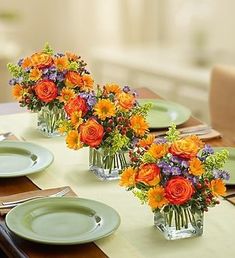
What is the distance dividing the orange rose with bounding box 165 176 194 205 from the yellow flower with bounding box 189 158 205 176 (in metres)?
0.03

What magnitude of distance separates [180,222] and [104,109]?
1.27 ft

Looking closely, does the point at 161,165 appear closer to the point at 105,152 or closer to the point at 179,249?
the point at 179,249

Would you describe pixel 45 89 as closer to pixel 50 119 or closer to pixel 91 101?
pixel 50 119

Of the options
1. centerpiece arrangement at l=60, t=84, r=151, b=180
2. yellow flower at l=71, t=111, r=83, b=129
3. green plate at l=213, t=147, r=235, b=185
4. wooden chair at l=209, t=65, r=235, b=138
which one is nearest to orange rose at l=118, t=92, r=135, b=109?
centerpiece arrangement at l=60, t=84, r=151, b=180

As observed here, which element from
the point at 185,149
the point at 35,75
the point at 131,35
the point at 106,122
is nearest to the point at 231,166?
the point at 106,122

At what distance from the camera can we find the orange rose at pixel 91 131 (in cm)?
179

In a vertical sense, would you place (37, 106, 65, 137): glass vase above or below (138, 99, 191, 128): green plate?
above

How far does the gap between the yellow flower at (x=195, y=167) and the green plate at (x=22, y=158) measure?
530 millimetres

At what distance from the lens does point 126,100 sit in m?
1.82

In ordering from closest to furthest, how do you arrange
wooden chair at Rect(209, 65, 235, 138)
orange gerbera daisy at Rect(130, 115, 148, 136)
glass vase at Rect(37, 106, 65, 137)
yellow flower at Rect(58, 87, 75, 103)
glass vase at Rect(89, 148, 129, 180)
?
orange gerbera daisy at Rect(130, 115, 148, 136) < glass vase at Rect(89, 148, 129, 180) < yellow flower at Rect(58, 87, 75, 103) < glass vase at Rect(37, 106, 65, 137) < wooden chair at Rect(209, 65, 235, 138)

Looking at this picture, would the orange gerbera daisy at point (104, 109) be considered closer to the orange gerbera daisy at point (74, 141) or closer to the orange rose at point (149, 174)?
the orange gerbera daisy at point (74, 141)

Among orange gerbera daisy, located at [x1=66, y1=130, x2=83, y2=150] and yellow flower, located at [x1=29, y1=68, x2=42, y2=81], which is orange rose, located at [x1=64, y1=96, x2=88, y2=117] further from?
yellow flower, located at [x1=29, y1=68, x2=42, y2=81]

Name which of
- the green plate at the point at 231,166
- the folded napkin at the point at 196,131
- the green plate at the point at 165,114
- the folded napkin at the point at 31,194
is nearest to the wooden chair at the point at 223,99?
the green plate at the point at 165,114

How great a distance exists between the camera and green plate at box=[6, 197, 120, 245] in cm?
151
